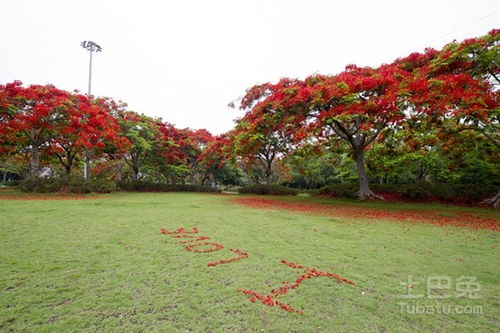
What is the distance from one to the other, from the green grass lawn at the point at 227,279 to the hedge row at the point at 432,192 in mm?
7878

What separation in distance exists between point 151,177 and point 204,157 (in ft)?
46.8

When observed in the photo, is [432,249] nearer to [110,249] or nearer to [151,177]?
[110,249]

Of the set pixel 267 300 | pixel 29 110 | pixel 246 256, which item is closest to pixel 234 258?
pixel 246 256

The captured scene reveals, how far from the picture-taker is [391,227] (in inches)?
247

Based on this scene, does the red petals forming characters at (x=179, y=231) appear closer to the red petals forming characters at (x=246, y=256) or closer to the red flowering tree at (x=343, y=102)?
the red petals forming characters at (x=246, y=256)

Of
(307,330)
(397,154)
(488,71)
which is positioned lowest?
(307,330)

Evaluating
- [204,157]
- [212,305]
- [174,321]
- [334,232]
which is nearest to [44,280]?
[174,321]

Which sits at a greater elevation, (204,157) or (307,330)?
(204,157)

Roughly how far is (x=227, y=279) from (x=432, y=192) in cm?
1388

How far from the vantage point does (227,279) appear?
2.96 metres

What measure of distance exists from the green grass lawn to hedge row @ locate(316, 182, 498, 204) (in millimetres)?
7878

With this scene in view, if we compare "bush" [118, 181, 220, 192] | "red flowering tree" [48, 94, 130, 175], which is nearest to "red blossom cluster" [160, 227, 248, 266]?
"red flowering tree" [48, 94, 130, 175]

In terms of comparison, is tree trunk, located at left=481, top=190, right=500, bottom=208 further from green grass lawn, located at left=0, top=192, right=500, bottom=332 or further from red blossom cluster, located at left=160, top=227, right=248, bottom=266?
red blossom cluster, located at left=160, top=227, right=248, bottom=266

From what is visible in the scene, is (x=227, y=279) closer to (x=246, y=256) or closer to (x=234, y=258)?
(x=234, y=258)
